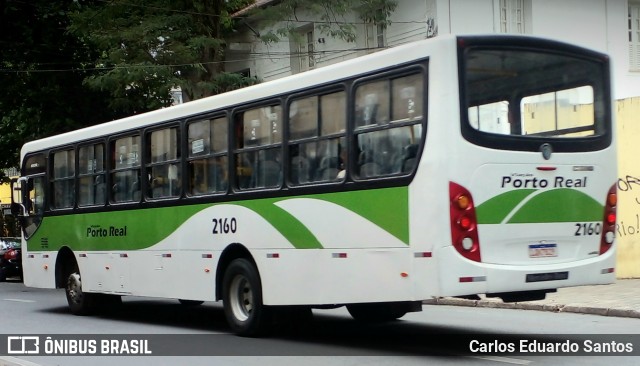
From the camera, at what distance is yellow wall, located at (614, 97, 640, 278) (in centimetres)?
1867

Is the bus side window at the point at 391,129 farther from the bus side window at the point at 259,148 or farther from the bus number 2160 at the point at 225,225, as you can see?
the bus number 2160 at the point at 225,225

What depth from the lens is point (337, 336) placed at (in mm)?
12391

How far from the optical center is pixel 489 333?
1213 cm

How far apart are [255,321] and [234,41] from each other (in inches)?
842

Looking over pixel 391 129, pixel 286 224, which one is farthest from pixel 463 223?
pixel 286 224

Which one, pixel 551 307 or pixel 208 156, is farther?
pixel 551 307

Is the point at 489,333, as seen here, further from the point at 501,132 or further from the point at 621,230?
the point at 621,230

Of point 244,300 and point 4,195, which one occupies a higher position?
point 4,195

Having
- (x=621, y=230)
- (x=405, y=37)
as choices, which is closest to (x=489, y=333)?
(x=621, y=230)

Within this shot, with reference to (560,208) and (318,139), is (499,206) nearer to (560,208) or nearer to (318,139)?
(560,208)

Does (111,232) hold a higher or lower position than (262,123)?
lower

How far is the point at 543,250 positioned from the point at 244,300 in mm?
4177

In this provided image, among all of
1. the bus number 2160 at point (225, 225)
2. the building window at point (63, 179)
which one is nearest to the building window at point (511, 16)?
the building window at point (63, 179)

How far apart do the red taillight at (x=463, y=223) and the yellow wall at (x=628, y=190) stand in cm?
1015
